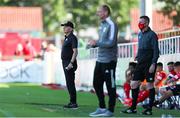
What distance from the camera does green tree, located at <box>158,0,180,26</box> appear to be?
35.8 m

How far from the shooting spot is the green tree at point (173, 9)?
118ft

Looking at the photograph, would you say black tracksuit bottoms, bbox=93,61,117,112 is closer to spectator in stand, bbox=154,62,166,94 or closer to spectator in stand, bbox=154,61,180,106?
spectator in stand, bbox=154,61,180,106

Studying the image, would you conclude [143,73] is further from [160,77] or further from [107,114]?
[160,77]

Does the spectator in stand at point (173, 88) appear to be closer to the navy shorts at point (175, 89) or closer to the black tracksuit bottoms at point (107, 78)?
the navy shorts at point (175, 89)

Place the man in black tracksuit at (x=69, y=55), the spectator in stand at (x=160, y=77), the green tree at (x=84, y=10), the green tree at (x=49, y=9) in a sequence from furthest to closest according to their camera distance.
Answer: the green tree at (x=84, y=10) → the green tree at (x=49, y=9) → the spectator in stand at (x=160, y=77) → the man in black tracksuit at (x=69, y=55)

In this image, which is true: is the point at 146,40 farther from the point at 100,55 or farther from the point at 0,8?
the point at 0,8

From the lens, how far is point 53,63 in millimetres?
30922

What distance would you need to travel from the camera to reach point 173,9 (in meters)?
36.7

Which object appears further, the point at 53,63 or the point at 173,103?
the point at 53,63

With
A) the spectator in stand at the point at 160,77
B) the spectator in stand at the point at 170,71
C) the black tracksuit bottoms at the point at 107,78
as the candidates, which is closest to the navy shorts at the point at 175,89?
the spectator in stand at the point at 170,71

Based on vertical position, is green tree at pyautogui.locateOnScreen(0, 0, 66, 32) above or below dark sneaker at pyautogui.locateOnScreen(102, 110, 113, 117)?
above

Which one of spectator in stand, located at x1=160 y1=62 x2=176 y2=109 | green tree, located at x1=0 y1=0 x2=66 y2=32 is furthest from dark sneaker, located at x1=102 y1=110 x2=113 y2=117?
green tree, located at x1=0 y1=0 x2=66 y2=32

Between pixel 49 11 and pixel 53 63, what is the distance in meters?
39.6

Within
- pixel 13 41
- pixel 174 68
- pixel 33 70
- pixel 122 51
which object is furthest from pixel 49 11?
pixel 174 68
